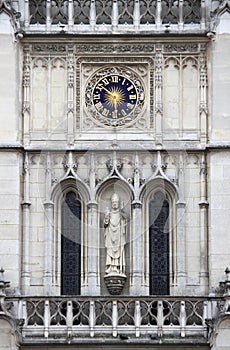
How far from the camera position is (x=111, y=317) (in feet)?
87.9

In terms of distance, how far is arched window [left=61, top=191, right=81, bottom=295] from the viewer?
27.5 meters

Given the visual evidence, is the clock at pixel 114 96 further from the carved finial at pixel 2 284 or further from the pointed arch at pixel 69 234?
the carved finial at pixel 2 284

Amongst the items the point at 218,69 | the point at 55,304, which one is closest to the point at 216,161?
the point at 218,69

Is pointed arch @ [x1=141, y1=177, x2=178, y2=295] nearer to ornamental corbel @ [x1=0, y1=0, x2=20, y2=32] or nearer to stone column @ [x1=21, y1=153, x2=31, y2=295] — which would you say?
stone column @ [x1=21, y1=153, x2=31, y2=295]

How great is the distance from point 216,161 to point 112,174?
5.59ft

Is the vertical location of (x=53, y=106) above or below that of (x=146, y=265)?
above

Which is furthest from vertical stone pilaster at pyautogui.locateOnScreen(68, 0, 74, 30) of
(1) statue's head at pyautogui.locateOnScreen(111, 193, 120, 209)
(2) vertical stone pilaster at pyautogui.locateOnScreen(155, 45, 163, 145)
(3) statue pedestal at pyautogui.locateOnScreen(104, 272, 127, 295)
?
(3) statue pedestal at pyautogui.locateOnScreen(104, 272, 127, 295)

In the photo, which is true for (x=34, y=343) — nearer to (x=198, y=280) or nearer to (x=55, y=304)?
(x=55, y=304)

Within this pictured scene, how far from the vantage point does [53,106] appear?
1096 inches

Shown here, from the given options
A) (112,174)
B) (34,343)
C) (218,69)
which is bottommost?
(34,343)

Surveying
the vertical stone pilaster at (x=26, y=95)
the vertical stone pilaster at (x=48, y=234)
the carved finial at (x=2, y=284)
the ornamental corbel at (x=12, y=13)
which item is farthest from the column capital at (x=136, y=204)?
the ornamental corbel at (x=12, y=13)

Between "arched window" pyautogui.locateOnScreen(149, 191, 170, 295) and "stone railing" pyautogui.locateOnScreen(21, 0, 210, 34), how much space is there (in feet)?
9.19

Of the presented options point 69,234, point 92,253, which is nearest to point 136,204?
point 92,253

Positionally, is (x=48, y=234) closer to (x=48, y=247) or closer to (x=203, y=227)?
(x=48, y=247)
